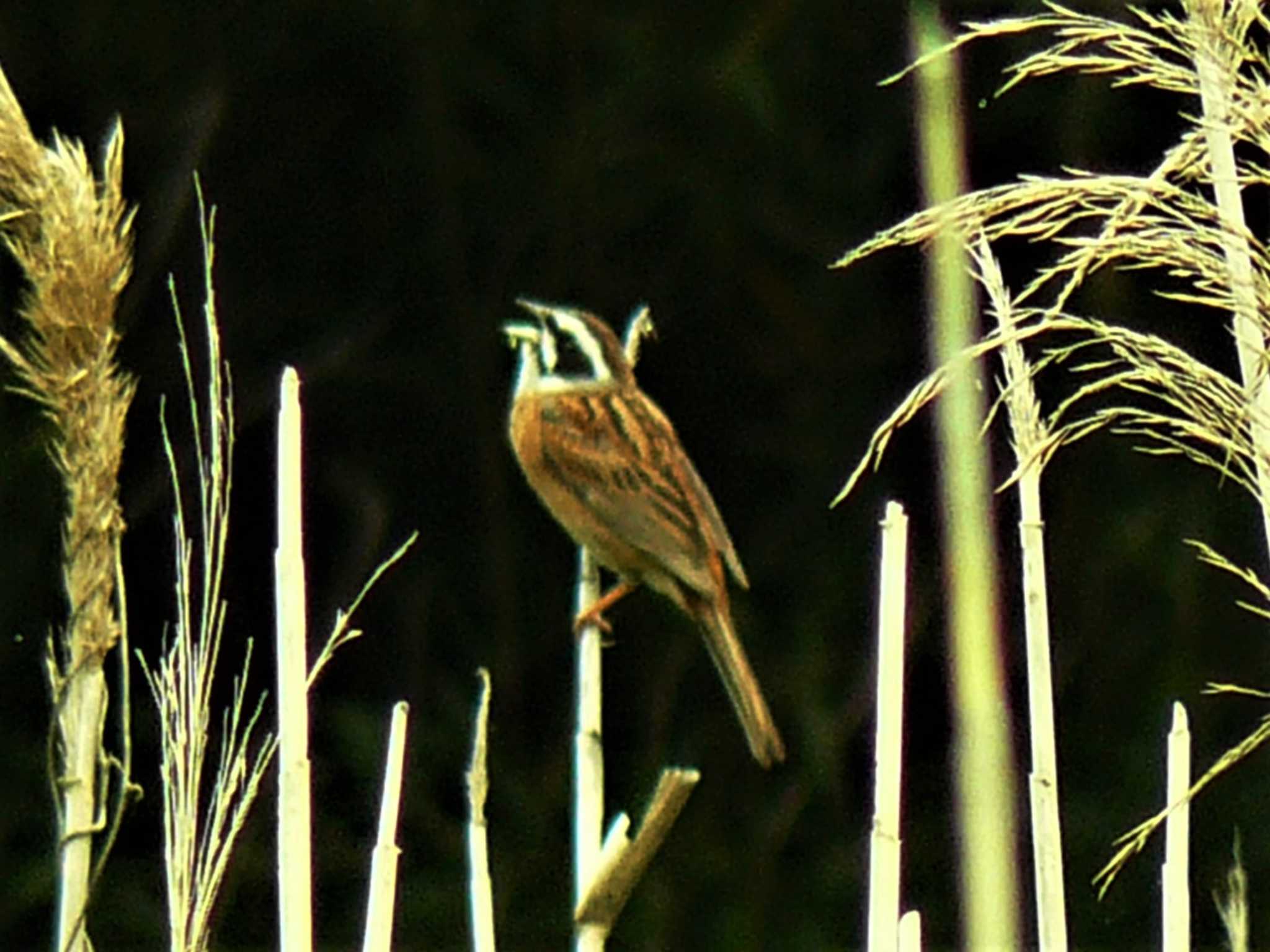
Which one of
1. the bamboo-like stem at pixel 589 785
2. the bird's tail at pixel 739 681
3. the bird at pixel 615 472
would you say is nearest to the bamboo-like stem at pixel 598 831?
the bamboo-like stem at pixel 589 785

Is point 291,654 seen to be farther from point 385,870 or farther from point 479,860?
point 479,860

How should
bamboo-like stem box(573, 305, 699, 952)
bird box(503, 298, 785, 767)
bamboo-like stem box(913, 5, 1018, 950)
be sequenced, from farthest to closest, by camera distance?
bird box(503, 298, 785, 767) < bamboo-like stem box(573, 305, 699, 952) < bamboo-like stem box(913, 5, 1018, 950)

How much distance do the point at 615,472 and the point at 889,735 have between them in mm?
1730

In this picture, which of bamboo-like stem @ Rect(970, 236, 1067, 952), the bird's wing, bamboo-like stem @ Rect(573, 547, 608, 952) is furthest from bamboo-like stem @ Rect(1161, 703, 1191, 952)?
the bird's wing

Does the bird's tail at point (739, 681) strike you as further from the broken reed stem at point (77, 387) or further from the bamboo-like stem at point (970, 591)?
the bamboo-like stem at point (970, 591)

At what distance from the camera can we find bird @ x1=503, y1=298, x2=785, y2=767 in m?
3.29

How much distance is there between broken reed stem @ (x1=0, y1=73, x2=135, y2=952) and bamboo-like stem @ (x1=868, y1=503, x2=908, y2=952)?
527 millimetres

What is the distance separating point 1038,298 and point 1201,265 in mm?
1551

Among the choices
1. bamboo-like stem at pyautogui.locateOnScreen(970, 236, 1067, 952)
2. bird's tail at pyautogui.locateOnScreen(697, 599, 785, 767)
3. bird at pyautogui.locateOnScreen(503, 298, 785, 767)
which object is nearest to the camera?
bamboo-like stem at pyautogui.locateOnScreen(970, 236, 1067, 952)

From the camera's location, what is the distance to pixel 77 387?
1744 mm

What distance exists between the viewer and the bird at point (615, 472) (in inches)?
129

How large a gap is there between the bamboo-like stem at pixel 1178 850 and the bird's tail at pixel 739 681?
1066mm

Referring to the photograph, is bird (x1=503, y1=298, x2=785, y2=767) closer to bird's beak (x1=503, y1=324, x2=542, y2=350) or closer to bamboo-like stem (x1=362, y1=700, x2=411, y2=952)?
bird's beak (x1=503, y1=324, x2=542, y2=350)

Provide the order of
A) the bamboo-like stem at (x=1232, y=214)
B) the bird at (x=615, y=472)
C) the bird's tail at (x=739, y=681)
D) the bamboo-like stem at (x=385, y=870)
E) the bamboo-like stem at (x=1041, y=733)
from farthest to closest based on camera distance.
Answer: the bird at (x=615, y=472) < the bird's tail at (x=739, y=681) < the bamboo-like stem at (x=1041, y=733) < the bamboo-like stem at (x=385, y=870) < the bamboo-like stem at (x=1232, y=214)
